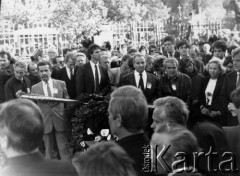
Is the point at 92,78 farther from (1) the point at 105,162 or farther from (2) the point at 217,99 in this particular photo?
(1) the point at 105,162

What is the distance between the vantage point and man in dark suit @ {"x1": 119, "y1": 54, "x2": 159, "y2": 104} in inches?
335

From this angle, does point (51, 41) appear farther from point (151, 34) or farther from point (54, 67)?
point (54, 67)

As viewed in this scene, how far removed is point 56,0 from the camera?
635 inches

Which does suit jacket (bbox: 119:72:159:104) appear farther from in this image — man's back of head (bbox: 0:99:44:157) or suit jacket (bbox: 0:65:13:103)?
man's back of head (bbox: 0:99:44:157)

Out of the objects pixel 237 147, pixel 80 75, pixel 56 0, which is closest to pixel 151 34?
pixel 56 0

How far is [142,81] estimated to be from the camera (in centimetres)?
862

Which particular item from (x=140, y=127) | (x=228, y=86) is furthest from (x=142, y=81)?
(x=140, y=127)

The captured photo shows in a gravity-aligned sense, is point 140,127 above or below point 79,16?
below

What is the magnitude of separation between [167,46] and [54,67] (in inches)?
94.2

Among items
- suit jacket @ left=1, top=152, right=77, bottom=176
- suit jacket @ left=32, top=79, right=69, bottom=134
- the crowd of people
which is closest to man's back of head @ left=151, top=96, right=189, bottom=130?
the crowd of people

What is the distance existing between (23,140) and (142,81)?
18.8 ft

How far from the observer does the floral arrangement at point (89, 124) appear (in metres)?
6.62

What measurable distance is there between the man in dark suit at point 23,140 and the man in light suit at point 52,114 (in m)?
5.46

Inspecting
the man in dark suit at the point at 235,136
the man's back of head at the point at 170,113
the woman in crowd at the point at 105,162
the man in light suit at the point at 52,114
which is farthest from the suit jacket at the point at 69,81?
the woman in crowd at the point at 105,162
